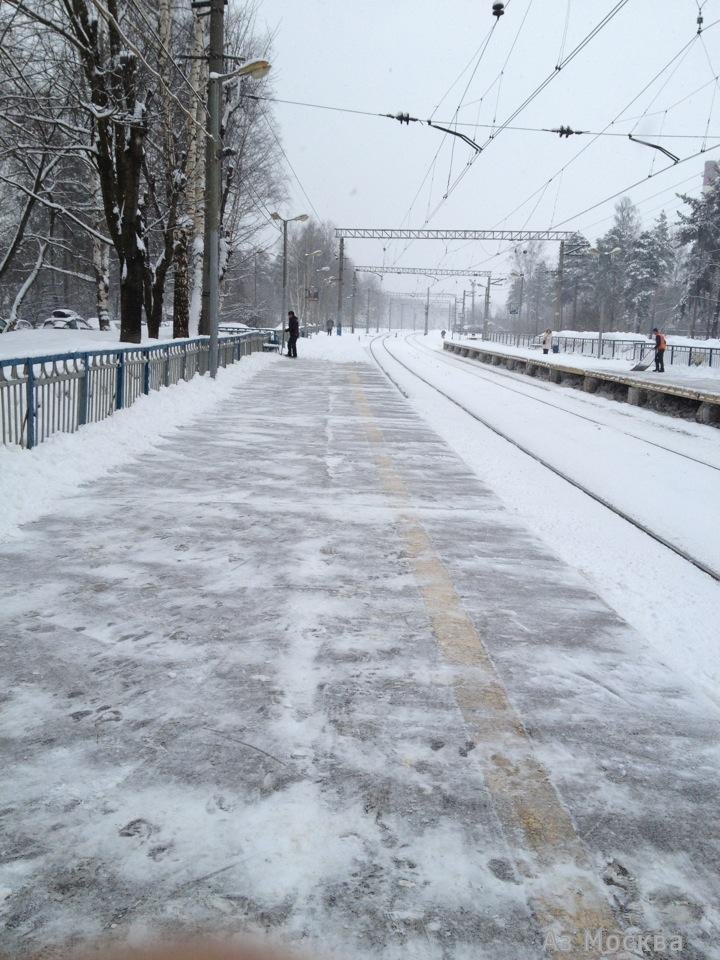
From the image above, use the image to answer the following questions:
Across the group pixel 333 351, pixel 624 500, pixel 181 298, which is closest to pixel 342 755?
pixel 624 500

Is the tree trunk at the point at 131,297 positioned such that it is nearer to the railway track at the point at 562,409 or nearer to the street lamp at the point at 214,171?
the street lamp at the point at 214,171

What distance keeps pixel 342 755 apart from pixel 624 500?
20.6ft

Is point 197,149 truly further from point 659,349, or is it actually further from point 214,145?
point 659,349

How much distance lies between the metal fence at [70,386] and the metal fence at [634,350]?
26.4m

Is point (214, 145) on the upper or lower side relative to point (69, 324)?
upper

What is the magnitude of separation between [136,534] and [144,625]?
6.00 feet

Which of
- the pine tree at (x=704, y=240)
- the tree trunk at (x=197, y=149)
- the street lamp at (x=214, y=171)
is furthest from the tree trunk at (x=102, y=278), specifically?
the pine tree at (x=704, y=240)

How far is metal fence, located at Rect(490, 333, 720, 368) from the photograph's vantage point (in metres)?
33.1

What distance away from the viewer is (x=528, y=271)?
121875 mm

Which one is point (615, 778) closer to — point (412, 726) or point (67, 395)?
point (412, 726)

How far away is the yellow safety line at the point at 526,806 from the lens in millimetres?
2137


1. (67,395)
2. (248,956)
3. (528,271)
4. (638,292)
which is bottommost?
(248,956)

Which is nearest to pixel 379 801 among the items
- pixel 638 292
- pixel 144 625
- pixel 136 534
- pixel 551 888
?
pixel 551 888

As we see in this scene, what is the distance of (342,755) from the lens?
9.49ft
